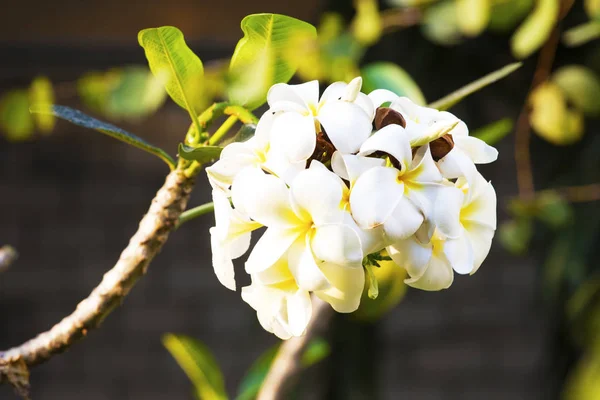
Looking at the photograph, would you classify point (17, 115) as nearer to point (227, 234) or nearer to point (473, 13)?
point (473, 13)

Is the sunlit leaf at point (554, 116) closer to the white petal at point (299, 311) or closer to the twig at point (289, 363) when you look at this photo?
the twig at point (289, 363)

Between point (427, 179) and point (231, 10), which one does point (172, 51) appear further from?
point (231, 10)

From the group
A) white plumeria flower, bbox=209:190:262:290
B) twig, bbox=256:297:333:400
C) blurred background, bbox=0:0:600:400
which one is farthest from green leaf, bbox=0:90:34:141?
white plumeria flower, bbox=209:190:262:290

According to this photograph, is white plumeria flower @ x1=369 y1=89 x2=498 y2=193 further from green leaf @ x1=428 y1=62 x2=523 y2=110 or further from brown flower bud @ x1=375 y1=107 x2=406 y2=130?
green leaf @ x1=428 y1=62 x2=523 y2=110

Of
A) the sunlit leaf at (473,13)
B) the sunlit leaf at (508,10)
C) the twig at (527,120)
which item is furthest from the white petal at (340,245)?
the twig at (527,120)

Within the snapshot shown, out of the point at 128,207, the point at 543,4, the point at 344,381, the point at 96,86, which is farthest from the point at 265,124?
the point at 128,207
